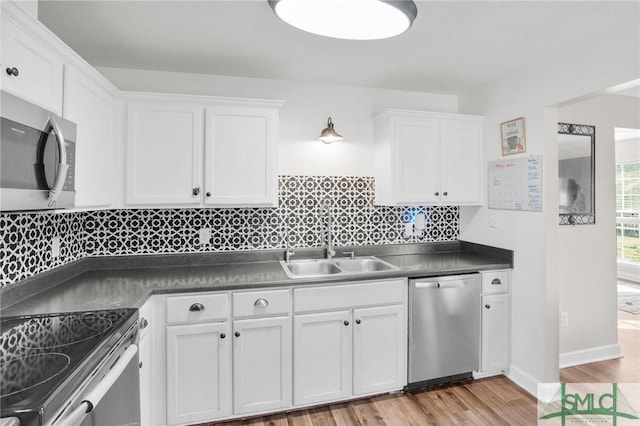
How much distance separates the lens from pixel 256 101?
239cm

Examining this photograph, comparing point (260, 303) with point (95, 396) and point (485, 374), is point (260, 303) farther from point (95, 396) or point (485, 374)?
point (485, 374)

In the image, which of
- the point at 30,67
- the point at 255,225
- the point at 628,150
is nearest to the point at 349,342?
the point at 255,225

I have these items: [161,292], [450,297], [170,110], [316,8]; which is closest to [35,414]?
[161,292]

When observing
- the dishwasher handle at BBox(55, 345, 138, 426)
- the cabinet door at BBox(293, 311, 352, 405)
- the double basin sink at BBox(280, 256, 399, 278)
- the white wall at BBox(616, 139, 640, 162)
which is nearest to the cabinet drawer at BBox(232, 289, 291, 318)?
the cabinet door at BBox(293, 311, 352, 405)

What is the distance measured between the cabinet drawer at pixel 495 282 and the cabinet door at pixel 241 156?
1.67m

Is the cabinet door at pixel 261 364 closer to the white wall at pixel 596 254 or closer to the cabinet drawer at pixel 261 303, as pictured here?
the cabinet drawer at pixel 261 303

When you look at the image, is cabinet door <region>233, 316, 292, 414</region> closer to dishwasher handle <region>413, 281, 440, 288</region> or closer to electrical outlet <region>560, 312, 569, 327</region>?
dishwasher handle <region>413, 281, 440, 288</region>

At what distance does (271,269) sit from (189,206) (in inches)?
28.0

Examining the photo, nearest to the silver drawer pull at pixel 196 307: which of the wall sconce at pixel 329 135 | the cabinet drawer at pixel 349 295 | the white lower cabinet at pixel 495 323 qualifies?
the cabinet drawer at pixel 349 295

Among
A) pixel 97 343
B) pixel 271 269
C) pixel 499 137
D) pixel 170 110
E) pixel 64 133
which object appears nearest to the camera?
pixel 97 343

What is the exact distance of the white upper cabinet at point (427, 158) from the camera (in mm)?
2721

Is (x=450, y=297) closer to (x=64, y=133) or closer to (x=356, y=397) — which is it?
(x=356, y=397)

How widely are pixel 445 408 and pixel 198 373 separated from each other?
159 cm

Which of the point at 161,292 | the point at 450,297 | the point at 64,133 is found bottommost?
the point at 450,297
